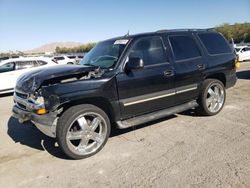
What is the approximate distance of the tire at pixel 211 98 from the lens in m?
5.77

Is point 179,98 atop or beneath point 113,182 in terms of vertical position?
atop

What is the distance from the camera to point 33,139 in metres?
5.16

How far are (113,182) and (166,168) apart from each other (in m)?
0.79

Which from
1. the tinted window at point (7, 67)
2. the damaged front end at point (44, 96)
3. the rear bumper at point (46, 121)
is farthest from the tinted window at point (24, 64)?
the rear bumper at point (46, 121)

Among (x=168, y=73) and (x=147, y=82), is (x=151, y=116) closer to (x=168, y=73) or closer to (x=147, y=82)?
(x=147, y=82)

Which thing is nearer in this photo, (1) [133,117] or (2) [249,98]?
(1) [133,117]

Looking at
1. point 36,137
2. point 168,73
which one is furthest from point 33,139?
point 168,73

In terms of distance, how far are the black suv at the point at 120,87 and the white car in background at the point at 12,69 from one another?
675 cm

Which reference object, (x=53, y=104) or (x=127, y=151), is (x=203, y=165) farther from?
(x=53, y=104)

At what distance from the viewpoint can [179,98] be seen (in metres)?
5.36

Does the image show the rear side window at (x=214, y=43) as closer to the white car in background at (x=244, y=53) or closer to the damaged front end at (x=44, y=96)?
the damaged front end at (x=44, y=96)

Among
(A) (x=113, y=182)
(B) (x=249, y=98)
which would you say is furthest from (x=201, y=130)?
(B) (x=249, y=98)

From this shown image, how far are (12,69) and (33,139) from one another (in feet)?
23.9

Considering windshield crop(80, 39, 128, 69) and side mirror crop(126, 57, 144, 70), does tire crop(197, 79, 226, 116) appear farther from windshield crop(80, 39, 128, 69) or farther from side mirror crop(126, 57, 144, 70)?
windshield crop(80, 39, 128, 69)
